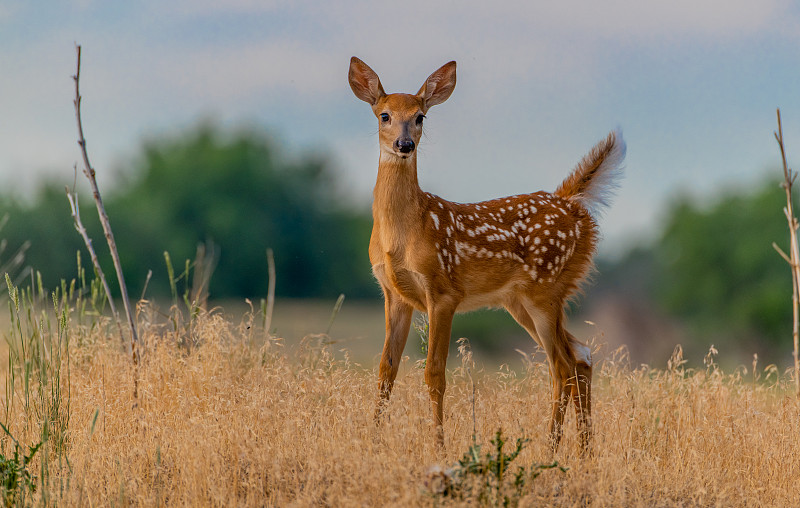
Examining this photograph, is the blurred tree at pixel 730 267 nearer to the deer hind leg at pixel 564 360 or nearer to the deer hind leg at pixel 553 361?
the deer hind leg at pixel 564 360

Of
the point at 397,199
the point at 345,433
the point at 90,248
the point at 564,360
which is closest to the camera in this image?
the point at 345,433

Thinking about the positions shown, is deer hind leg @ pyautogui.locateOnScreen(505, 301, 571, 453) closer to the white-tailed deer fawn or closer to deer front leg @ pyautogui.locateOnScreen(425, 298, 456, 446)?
the white-tailed deer fawn

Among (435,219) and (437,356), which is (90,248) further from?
(437,356)

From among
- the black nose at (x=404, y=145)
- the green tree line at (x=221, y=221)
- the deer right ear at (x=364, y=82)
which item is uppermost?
the deer right ear at (x=364, y=82)

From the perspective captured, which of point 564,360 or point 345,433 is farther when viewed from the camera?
point 564,360

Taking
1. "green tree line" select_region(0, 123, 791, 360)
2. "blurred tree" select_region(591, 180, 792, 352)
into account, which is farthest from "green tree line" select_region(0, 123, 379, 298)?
"blurred tree" select_region(591, 180, 792, 352)

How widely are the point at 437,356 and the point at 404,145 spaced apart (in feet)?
4.73

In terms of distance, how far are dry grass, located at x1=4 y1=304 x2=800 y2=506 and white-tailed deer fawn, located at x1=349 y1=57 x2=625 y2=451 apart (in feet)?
1.10

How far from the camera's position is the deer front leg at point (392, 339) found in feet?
21.1

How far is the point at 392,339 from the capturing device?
6.46m

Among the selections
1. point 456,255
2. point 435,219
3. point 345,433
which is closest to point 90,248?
point 345,433

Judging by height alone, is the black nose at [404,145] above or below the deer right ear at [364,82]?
below

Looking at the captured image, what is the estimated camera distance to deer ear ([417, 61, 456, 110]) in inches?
255

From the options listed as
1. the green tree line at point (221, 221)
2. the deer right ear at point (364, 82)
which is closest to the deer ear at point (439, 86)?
the deer right ear at point (364, 82)
